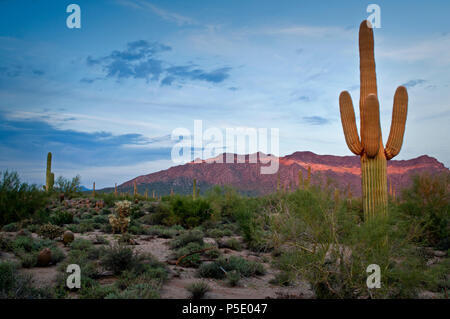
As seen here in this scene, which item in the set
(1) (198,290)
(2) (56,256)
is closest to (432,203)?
(1) (198,290)

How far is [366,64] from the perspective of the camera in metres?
13.2

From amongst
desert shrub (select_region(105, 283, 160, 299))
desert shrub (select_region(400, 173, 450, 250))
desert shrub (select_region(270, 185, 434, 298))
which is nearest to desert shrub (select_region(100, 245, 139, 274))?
desert shrub (select_region(105, 283, 160, 299))

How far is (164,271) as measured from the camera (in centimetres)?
798

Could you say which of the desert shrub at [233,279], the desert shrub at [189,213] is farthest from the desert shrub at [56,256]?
the desert shrub at [189,213]

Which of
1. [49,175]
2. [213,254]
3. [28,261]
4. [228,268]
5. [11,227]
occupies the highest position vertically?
[49,175]

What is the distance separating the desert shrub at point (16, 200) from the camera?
1112cm

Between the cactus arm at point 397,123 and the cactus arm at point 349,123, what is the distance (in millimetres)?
1169

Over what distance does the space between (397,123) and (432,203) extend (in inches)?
151

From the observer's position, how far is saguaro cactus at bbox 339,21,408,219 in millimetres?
11922

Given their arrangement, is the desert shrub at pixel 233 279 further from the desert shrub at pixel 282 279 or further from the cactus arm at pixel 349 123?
the cactus arm at pixel 349 123

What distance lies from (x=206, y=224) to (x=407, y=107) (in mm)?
10401

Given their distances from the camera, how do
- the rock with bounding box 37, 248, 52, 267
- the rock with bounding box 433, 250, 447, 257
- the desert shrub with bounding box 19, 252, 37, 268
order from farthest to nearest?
the rock with bounding box 433, 250, 447, 257
the rock with bounding box 37, 248, 52, 267
the desert shrub with bounding box 19, 252, 37, 268

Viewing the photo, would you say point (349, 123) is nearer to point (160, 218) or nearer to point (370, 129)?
point (370, 129)

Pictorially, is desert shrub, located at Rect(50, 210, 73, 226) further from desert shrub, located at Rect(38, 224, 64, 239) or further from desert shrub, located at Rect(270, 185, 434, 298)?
desert shrub, located at Rect(270, 185, 434, 298)
